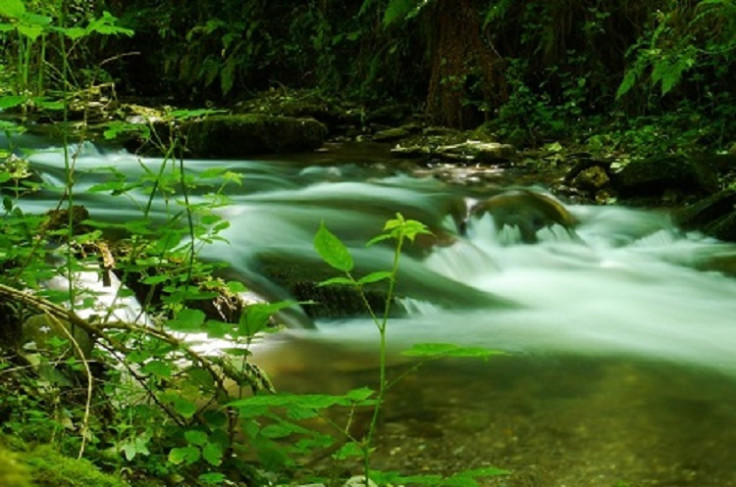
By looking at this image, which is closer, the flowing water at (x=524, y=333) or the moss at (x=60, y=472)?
the moss at (x=60, y=472)

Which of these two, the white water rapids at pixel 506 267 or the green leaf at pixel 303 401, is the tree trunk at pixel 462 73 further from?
the green leaf at pixel 303 401

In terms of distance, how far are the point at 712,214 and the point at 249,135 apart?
20.0 ft

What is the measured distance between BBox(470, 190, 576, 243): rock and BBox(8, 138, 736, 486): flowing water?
0.10 meters

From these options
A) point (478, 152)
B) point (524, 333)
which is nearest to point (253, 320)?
point (524, 333)

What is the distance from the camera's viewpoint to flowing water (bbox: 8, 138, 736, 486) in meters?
3.12

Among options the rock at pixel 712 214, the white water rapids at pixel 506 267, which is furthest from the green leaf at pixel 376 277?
the rock at pixel 712 214

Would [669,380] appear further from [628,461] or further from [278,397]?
[278,397]

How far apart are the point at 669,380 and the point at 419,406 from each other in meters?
1.44

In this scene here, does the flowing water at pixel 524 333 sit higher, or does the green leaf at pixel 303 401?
the green leaf at pixel 303 401

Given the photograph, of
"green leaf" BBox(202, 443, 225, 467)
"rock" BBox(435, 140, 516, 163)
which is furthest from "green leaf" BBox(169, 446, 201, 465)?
"rock" BBox(435, 140, 516, 163)

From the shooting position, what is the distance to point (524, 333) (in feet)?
16.3

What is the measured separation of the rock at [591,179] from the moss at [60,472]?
8.03 metres

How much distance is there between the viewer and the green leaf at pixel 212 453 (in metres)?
1.79

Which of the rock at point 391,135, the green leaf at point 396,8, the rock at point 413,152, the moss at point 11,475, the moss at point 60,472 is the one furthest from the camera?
the rock at point 391,135
